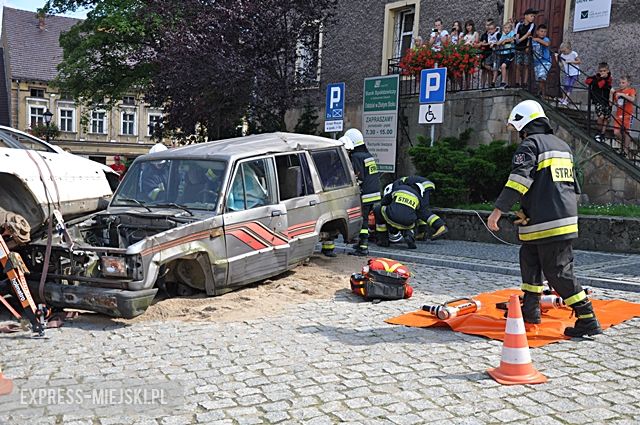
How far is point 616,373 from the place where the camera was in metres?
4.89

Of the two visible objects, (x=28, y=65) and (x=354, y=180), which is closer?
(x=354, y=180)

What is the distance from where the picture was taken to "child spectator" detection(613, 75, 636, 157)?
13.0 meters

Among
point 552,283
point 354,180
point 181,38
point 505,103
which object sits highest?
point 181,38

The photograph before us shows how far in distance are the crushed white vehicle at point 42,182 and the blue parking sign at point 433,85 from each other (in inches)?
289

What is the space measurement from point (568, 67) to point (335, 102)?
17.2 ft

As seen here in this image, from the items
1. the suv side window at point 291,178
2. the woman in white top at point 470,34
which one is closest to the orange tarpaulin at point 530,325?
the suv side window at point 291,178

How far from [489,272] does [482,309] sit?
9.80 feet

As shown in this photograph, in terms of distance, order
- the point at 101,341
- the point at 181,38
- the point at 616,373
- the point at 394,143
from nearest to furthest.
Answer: the point at 616,373 < the point at 101,341 < the point at 394,143 < the point at 181,38

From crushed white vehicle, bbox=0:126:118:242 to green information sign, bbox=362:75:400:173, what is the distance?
8.49 metres

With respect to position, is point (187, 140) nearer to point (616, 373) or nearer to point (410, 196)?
point (410, 196)

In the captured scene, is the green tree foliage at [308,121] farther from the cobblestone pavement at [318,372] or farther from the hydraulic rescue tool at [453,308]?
the hydraulic rescue tool at [453,308]

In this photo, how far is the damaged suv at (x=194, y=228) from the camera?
6.09 m

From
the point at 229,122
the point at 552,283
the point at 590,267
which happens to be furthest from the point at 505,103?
the point at 552,283

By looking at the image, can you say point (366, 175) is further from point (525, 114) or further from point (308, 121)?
point (308, 121)
